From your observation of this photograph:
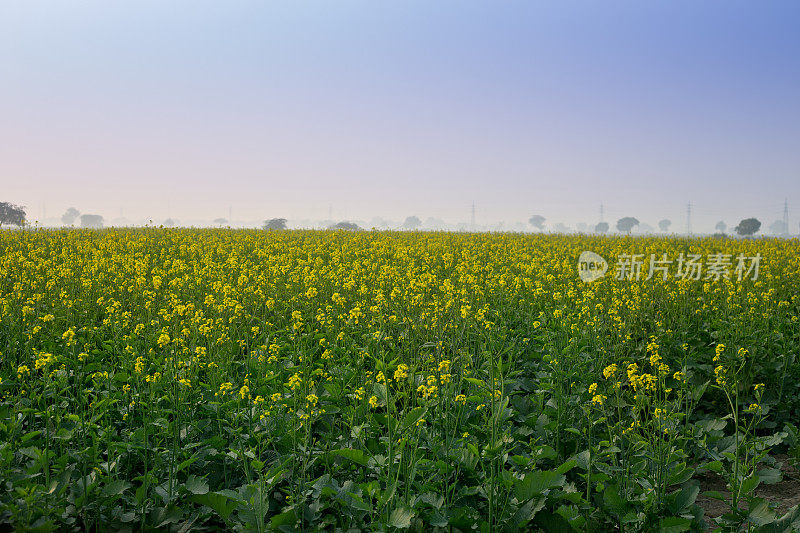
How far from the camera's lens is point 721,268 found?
12039 millimetres

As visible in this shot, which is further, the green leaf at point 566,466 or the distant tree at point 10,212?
the distant tree at point 10,212

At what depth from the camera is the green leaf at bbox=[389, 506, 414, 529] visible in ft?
9.34

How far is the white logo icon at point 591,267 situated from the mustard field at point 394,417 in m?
1.12

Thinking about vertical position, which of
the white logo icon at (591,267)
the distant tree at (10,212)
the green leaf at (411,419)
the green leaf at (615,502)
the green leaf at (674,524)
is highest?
the distant tree at (10,212)

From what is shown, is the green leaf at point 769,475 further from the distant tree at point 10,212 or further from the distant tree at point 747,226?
the distant tree at point 747,226

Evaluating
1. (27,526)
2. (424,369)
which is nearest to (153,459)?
(27,526)

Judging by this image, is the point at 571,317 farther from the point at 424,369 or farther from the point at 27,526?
the point at 27,526

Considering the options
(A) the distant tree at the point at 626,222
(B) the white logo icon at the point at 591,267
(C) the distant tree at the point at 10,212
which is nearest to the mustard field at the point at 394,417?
(B) the white logo icon at the point at 591,267

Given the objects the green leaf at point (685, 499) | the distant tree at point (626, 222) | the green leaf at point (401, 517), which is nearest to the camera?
the green leaf at point (401, 517)

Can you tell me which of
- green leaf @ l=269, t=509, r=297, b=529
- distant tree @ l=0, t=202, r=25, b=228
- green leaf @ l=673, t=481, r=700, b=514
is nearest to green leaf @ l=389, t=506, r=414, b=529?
green leaf @ l=269, t=509, r=297, b=529

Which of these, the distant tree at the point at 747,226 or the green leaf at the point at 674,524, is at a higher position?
the distant tree at the point at 747,226

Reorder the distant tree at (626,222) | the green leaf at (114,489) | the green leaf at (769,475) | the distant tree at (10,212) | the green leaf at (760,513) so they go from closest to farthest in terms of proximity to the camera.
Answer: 1. the green leaf at (760,513)
2. the green leaf at (114,489)
3. the green leaf at (769,475)
4. the distant tree at (10,212)
5. the distant tree at (626,222)

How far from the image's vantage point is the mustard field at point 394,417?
3.28 meters

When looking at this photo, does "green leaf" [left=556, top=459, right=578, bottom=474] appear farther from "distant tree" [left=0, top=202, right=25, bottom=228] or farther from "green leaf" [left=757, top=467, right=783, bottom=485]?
"distant tree" [left=0, top=202, right=25, bottom=228]
